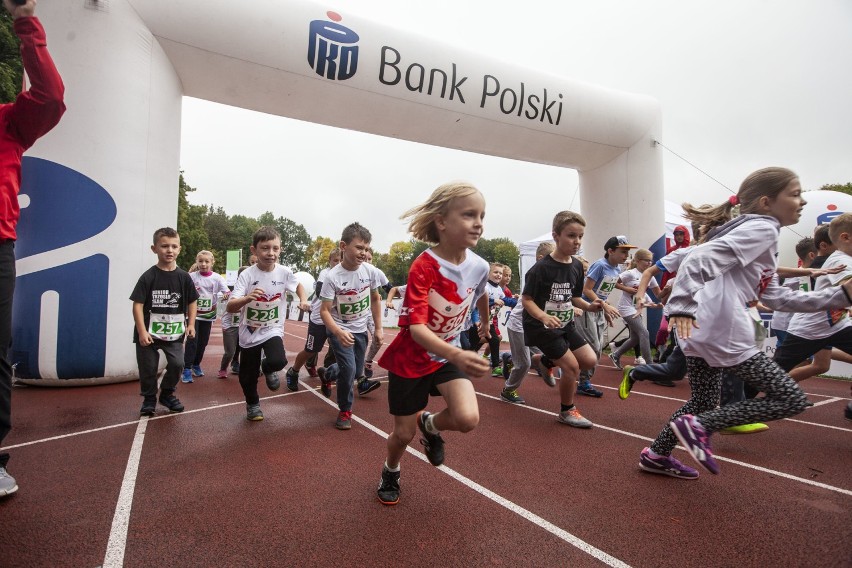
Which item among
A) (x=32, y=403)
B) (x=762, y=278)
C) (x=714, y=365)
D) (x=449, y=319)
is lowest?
(x=32, y=403)

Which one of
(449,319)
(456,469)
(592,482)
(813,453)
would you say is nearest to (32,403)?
(456,469)

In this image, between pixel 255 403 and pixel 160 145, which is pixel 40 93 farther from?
pixel 160 145

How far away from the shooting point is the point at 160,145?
6.23m

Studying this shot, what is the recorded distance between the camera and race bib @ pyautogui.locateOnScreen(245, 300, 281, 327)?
4.42 m

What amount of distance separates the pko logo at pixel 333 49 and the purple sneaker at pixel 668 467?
21.2 ft

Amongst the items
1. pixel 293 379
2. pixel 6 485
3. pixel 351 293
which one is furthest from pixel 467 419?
pixel 293 379

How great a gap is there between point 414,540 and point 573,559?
737mm

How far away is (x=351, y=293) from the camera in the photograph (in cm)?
480

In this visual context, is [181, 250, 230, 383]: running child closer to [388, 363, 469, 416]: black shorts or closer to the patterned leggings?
[388, 363, 469, 416]: black shorts

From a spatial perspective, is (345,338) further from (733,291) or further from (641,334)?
(641,334)

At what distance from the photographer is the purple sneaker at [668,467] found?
304 cm

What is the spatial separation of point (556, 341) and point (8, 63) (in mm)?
18435

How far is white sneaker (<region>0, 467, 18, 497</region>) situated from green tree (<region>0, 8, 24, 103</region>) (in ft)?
47.6

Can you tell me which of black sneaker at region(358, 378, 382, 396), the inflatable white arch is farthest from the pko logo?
black sneaker at region(358, 378, 382, 396)
